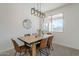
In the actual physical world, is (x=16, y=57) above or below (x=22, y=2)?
below

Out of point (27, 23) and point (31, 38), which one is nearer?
point (27, 23)

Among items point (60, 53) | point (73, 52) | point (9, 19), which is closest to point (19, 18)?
point (9, 19)

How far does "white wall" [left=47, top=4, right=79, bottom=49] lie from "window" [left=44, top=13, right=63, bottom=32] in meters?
0.11

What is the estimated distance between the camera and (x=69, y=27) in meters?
2.40

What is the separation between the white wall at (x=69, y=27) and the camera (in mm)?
2149

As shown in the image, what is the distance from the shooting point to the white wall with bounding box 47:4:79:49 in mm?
2149

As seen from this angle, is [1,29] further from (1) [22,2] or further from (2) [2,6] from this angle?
(1) [22,2]

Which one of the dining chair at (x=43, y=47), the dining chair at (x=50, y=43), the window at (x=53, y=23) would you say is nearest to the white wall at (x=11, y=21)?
the window at (x=53, y=23)

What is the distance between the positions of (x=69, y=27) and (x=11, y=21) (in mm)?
1434

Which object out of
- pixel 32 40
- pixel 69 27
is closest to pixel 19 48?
pixel 32 40

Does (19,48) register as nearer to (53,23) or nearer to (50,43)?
(50,43)

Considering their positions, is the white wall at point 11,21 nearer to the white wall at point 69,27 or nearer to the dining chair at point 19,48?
the dining chair at point 19,48

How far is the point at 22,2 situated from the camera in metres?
1.84

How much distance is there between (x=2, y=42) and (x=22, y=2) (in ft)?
2.96
